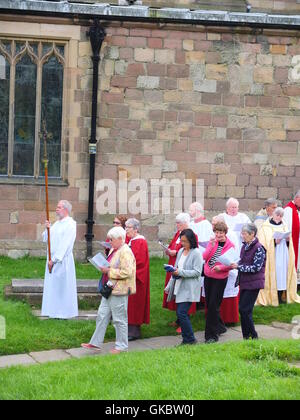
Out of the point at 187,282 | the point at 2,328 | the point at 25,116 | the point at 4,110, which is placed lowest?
the point at 2,328

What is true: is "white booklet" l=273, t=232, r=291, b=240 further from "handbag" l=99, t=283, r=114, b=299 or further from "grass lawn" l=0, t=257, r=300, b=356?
"handbag" l=99, t=283, r=114, b=299

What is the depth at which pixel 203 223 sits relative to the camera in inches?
513

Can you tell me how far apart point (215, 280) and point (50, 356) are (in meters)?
2.48

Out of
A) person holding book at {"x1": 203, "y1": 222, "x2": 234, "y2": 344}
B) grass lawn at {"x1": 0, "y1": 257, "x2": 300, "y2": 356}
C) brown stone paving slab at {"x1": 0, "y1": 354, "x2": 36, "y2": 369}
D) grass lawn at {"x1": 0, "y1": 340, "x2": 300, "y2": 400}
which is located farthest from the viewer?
person holding book at {"x1": 203, "y1": 222, "x2": 234, "y2": 344}

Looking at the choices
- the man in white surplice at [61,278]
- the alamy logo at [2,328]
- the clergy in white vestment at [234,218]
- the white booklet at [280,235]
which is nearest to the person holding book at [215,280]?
the man in white surplice at [61,278]

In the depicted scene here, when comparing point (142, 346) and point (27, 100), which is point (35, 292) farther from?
point (27, 100)

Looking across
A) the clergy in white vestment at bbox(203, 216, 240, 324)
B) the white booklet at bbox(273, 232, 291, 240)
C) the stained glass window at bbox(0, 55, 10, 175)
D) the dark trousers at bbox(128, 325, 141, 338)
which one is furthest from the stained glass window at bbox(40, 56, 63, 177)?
the dark trousers at bbox(128, 325, 141, 338)

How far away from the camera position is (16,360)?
32.0 feet

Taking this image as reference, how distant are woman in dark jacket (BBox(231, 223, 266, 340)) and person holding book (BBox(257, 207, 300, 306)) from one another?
117 inches

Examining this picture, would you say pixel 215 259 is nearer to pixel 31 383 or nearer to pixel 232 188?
pixel 31 383

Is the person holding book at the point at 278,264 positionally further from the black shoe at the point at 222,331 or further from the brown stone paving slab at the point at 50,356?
the brown stone paving slab at the point at 50,356

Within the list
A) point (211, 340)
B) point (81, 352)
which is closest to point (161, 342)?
point (211, 340)

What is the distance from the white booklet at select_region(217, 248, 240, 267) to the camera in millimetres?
10508

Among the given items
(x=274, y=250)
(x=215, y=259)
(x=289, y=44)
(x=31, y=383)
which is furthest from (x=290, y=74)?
(x=31, y=383)
